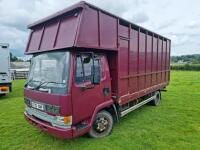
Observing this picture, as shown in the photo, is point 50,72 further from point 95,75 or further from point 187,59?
point 187,59

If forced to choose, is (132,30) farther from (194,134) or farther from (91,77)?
(194,134)

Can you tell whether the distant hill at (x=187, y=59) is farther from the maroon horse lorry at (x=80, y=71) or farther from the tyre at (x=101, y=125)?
the tyre at (x=101, y=125)

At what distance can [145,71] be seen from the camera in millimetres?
6250

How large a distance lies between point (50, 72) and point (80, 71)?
71 cm

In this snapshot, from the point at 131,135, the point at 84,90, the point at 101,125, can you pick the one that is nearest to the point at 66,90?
the point at 84,90

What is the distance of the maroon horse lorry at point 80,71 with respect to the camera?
3467 millimetres

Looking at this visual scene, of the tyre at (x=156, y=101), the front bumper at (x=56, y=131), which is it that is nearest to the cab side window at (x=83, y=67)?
the front bumper at (x=56, y=131)

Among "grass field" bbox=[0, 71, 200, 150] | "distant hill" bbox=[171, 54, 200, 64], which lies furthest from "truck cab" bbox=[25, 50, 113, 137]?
"distant hill" bbox=[171, 54, 200, 64]

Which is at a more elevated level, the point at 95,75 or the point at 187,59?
the point at 187,59

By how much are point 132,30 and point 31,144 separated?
4.33 metres

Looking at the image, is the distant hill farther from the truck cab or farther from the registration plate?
the registration plate

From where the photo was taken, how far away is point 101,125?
4355 mm

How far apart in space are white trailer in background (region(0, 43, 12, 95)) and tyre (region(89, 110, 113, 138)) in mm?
7104

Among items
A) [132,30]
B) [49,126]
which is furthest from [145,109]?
[49,126]
